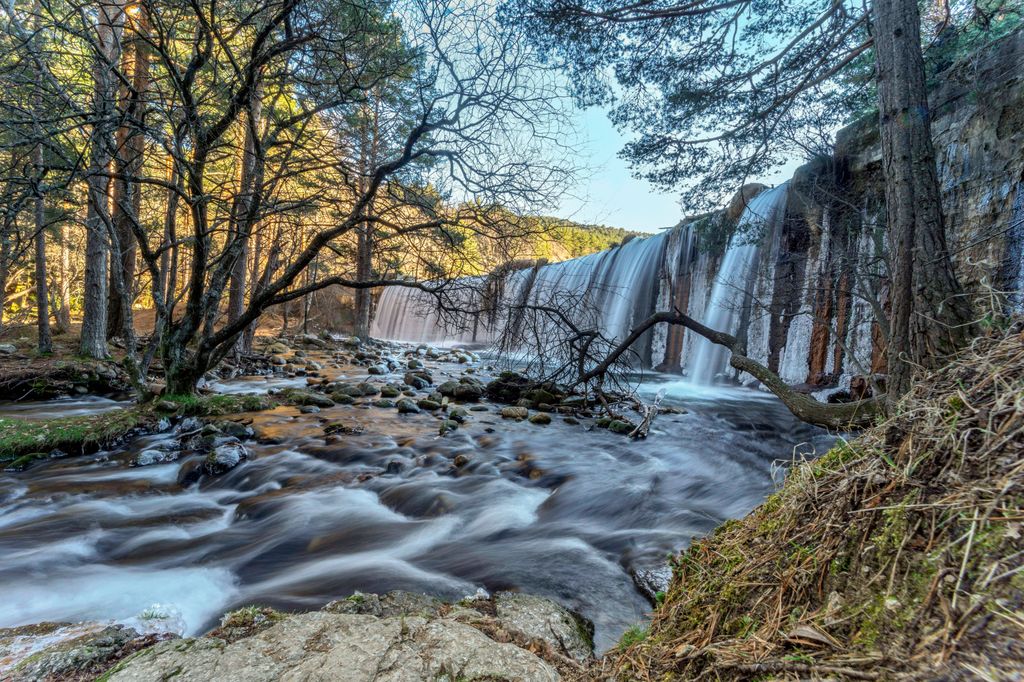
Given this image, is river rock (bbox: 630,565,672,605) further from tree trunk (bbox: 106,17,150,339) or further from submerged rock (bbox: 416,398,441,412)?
submerged rock (bbox: 416,398,441,412)

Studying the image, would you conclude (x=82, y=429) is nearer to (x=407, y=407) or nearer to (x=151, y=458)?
(x=151, y=458)

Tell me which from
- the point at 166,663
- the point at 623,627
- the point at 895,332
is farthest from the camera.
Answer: the point at 895,332

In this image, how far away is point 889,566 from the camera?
92cm

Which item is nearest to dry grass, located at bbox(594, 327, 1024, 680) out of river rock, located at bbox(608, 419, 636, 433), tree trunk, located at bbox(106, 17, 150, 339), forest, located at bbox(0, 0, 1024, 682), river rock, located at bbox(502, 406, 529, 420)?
forest, located at bbox(0, 0, 1024, 682)

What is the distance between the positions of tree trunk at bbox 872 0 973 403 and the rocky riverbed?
125 cm

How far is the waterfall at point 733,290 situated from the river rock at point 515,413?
18.6 ft

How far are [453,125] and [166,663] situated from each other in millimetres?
5344

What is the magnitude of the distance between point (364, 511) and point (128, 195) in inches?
176

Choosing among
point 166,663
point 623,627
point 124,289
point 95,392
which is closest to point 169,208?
point 124,289

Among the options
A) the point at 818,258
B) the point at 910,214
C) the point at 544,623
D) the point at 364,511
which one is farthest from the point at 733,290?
the point at 544,623

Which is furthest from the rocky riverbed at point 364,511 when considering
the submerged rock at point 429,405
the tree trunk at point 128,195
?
the tree trunk at point 128,195

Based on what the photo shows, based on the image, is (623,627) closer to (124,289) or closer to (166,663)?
(166,663)

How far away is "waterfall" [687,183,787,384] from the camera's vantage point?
411 inches

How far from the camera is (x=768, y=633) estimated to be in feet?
3.23
